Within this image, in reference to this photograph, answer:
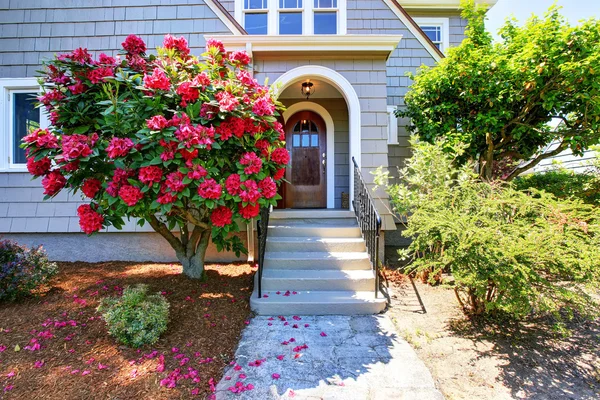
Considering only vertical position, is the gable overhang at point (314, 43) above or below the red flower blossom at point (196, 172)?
above

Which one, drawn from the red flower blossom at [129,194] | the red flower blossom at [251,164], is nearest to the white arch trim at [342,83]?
the red flower blossom at [251,164]

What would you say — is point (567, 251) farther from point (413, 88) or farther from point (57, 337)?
point (57, 337)

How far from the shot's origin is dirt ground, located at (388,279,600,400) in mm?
2166

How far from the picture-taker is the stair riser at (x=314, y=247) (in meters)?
4.04

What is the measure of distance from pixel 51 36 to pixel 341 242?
229 inches

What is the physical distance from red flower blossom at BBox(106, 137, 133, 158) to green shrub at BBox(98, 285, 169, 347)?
1.25 meters

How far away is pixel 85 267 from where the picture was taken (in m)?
4.45

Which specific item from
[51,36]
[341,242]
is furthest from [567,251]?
[51,36]

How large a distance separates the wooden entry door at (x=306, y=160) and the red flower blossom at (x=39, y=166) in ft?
12.8

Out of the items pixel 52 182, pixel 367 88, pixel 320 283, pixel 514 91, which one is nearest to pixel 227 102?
pixel 52 182

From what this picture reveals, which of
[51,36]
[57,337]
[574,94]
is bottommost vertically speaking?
[57,337]

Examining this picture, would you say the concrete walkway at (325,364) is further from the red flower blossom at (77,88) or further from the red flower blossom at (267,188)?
the red flower blossom at (77,88)

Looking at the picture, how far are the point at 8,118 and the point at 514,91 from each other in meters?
7.99

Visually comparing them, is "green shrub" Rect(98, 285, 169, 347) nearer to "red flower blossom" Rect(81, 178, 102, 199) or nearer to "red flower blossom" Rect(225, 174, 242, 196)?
"red flower blossom" Rect(81, 178, 102, 199)
